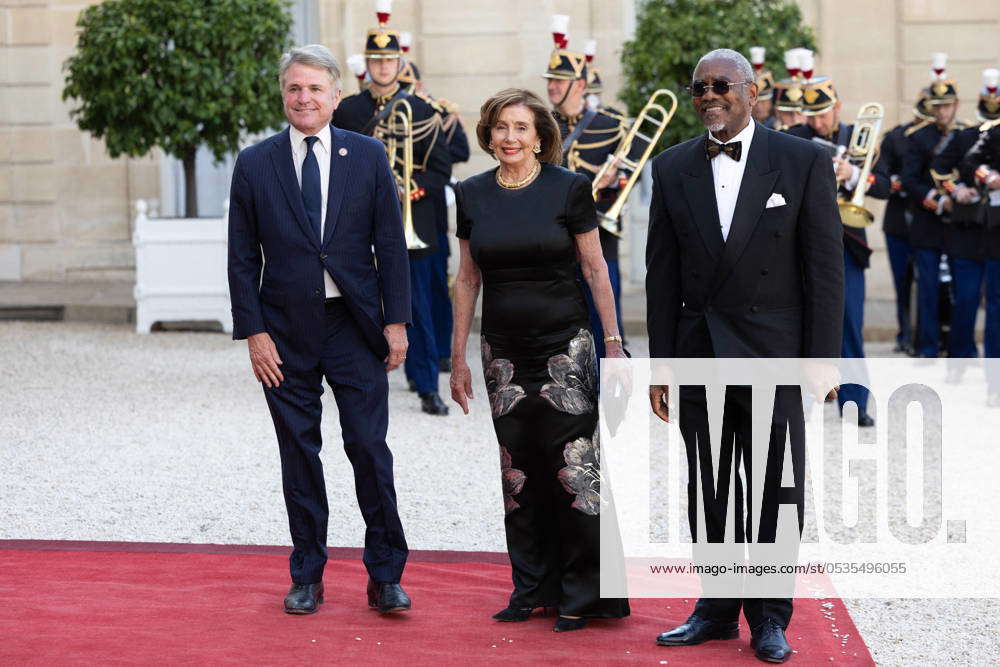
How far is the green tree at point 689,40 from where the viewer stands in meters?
13.2

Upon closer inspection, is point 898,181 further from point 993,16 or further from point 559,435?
point 559,435

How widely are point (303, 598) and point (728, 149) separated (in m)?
1.91

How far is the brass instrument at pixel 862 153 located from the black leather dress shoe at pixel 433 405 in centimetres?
243

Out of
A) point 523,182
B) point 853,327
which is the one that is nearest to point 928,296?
point 853,327

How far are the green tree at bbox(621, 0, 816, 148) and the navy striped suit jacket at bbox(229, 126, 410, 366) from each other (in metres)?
7.89

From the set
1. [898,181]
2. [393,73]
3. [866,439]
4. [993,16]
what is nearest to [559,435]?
[866,439]

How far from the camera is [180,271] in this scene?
13.1m

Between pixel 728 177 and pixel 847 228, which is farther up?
pixel 728 177

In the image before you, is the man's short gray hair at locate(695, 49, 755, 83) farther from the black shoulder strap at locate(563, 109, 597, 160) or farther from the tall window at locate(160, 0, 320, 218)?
the tall window at locate(160, 0, 320, 218)

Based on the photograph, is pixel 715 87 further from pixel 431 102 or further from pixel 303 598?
pixel 431 102

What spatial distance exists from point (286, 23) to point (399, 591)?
886 centimetres

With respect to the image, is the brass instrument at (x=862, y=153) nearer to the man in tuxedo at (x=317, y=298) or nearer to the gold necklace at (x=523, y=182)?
the gold necklace at (x=523, y=182)

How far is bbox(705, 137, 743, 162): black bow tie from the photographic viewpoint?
478 centimetres

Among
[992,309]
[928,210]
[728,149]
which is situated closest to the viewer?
[728,149]
